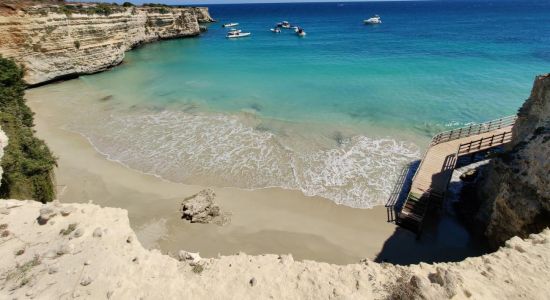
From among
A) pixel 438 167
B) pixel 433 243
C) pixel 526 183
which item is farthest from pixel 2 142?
pixel 438 167

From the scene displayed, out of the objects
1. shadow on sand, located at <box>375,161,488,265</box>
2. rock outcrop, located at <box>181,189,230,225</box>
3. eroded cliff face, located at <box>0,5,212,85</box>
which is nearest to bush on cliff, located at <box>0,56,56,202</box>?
rock outcrop, located at <box>181,189,230,225</box>

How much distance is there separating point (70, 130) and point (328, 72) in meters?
30.4

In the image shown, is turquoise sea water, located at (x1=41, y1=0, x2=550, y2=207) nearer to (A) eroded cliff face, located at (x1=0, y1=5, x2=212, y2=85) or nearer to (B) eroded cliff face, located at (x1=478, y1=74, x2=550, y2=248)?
(A) eroded cliff face, located at (x1=0, y1=5, x2=212, y2=85)

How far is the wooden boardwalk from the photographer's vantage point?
1559 centimetres

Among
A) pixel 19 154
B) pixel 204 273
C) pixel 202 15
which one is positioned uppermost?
pixel 202 15

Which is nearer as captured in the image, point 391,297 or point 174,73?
point 391,297

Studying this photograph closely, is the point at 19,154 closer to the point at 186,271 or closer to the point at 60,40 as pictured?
the point at 186,271

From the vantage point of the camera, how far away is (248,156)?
840 inches

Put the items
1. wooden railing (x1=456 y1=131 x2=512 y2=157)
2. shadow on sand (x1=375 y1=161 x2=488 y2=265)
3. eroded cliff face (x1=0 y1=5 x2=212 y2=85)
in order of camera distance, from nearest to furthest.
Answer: shadow on sand (x1=375 y1=161 x2=488 y2=265) → wooden railing (x1=456 y1=131 x2=512 y2=157) → eroded cliff face (x1=0 y1=5 x2=212 y2=85)

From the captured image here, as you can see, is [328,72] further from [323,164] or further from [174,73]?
[323,164]

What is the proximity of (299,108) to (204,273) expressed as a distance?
22032 millimetres

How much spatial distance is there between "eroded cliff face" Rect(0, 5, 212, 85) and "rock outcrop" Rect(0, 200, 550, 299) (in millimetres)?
32002

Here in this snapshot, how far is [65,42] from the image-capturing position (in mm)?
37562

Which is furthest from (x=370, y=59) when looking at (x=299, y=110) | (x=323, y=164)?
(x=323, y=164)
